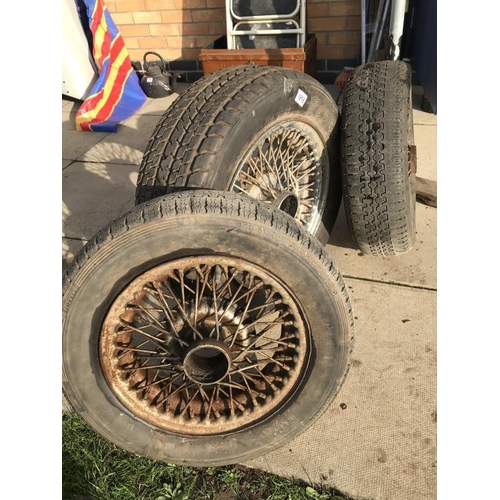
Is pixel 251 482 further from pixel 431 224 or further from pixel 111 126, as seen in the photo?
pixel 111 126

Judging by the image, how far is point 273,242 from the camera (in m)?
1.51

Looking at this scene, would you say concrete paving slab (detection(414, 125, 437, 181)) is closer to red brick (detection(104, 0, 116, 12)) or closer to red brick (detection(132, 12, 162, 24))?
red brick (detection(132, 12, 162, 24))

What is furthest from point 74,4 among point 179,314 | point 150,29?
point 179,314

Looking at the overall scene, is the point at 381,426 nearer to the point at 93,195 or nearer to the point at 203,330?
the point at 203,330

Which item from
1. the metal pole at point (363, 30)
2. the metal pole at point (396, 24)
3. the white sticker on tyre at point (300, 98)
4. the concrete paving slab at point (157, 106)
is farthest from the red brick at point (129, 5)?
the white sticker on tyre at point (300, 98)

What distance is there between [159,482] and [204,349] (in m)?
0.63

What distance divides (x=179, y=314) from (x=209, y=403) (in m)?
0.39

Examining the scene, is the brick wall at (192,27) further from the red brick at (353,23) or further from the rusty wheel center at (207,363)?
the rusty wheel center at (207,363)

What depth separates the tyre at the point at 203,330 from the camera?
4.93 ft

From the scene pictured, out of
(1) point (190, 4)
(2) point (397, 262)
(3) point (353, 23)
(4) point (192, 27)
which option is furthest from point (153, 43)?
(2) point (397, 262)

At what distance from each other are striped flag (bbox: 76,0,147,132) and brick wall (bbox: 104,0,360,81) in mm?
493

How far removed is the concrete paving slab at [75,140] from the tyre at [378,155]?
3.14 meters

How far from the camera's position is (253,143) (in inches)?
81.4

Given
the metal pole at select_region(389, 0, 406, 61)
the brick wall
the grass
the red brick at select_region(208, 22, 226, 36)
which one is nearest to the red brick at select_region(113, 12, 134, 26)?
the brick wall
